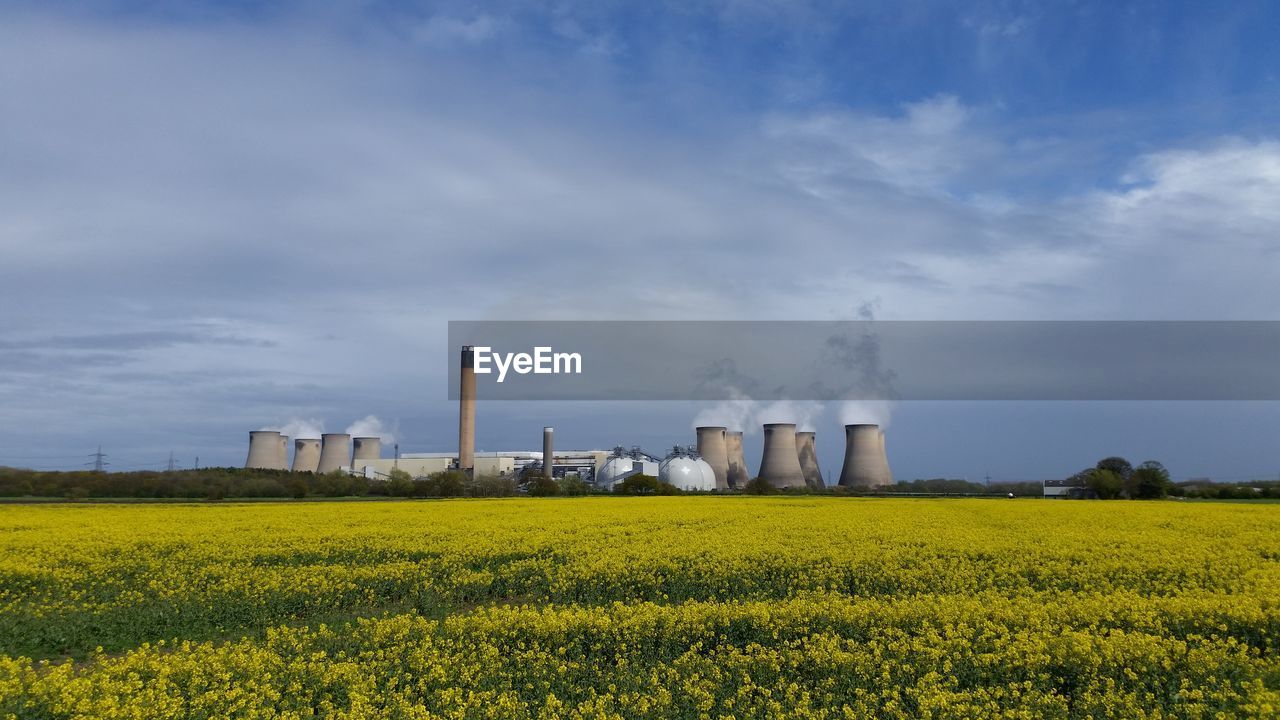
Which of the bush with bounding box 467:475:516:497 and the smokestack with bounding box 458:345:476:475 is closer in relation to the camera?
the bush with bounding box 467:475:516:497

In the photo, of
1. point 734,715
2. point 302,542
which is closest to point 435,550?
point 302,542

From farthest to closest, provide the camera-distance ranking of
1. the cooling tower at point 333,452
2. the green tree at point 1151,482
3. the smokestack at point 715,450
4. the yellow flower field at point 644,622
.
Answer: the cooling tower at point 333,452
the smokestack at point 715,450
the green tree at point 1151,482
the yellow flower field at point 644,622

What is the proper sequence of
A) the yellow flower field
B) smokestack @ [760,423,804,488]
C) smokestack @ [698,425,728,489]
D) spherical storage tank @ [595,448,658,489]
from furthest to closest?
1. spherical storage tank @ [595,448,658,489]
2. smokestack @ [698,425,728,489]
3. smokestack @ [760,423,804,488]
4. the yellow flower field

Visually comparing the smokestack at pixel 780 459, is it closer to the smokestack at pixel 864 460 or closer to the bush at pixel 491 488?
the smokestack at pixel 864 460

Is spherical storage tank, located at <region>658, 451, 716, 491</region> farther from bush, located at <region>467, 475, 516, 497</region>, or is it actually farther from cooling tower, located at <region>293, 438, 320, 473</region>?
cooling tower, located at <region>293, 438, 320, 473</region>

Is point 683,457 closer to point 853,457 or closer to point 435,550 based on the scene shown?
point 853,457

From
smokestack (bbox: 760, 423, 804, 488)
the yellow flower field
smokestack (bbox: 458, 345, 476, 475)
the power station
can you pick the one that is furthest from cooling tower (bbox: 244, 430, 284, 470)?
the yellow flower field

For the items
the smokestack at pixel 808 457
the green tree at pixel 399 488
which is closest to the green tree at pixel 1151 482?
the smokestack at pixel 808 457

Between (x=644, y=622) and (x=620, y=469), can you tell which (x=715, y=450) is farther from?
(x=644, y=622)
